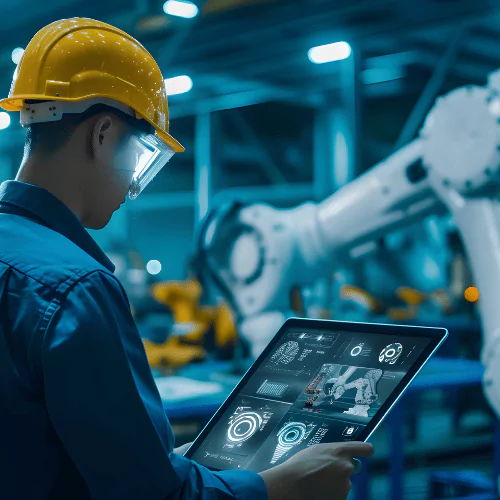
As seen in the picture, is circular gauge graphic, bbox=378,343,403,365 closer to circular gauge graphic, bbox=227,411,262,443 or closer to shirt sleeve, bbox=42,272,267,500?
circular gauge graphic, bbox=227,411,262,443

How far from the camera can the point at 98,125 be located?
1.15m

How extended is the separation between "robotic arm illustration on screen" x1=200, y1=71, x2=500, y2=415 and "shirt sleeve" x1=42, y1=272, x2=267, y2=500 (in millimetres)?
1756

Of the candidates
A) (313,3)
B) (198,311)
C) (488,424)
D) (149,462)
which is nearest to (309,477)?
(149,462)

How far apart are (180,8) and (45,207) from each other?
4.89 metres

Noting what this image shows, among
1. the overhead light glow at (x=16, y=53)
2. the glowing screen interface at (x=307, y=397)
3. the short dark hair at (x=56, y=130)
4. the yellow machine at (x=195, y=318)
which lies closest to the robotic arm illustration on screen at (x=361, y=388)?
the glowing screen interface at (x=307, y=397)

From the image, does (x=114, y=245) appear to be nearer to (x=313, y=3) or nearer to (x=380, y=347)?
(x=313, y=3)

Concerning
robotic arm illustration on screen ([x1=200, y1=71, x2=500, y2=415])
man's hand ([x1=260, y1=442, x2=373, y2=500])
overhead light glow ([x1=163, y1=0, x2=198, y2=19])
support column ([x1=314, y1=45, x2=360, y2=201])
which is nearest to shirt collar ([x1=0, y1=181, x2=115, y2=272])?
man's hand ([x1=260, y1=442, x2=373, y2=500])

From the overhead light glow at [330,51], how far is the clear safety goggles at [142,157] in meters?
6.75

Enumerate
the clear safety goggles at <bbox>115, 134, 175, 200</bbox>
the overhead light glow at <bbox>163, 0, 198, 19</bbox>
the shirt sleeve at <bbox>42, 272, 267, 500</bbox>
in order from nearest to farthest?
1. the shirt sleeve at <bbox>42, 272, 267, 500</bbox>
2. the clear safety goggles at <bbox>115, 134, 175, 200</bbox>
3. the overhead light glow at <bbox>163, 0, 198, 19</bbox>

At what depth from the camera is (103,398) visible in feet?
3.17

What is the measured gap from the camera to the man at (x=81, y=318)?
→ 3.14 ft

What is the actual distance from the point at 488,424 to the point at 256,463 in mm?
6086

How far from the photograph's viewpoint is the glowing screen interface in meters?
1.26

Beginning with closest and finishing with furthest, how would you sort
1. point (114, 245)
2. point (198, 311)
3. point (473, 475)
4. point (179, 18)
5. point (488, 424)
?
point (473, 475), point (198, 311), point (179, 18), point (488, 424), point (114, 245)
